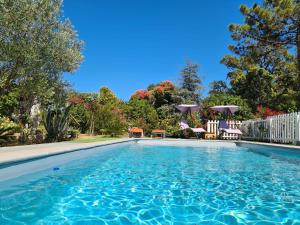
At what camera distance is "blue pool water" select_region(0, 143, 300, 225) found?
143 inches

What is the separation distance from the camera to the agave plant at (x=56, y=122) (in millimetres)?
13062

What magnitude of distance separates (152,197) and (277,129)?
36.1ft

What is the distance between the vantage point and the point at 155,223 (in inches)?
135

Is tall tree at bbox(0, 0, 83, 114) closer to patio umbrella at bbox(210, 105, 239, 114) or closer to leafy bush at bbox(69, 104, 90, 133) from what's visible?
leafy bush at bbox(69, 104, 90, 133)

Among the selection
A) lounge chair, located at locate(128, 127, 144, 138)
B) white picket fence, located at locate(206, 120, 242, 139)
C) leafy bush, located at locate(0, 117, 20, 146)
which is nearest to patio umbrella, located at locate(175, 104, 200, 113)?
white picket fence, located at locate(206, 120, 242, 139)

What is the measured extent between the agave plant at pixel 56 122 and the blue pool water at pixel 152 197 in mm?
6133

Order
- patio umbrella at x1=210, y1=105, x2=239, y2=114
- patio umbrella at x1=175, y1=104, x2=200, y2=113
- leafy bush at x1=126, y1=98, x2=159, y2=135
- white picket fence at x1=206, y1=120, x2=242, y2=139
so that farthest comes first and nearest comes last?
leafy bush at x1=126, y1=98, x2=159, y2=135 → patio umbrella at x1=175, y1=104, x2=200, y2=113 → white picket fence at x1=206, y1=120, x2=242, y2=139 → patio umbrella at x1=210, y1=105, x2=239, y2=114

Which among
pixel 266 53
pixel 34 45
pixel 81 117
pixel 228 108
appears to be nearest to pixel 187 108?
pixel 228 108

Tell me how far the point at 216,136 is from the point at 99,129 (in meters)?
8.27

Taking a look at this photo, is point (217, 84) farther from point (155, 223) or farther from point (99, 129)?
point (155, 223)

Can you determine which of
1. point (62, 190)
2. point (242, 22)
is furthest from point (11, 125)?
point (242, 22)

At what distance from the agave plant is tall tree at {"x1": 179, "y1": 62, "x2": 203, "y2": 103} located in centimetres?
A: 1669

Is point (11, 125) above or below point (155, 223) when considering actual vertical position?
above

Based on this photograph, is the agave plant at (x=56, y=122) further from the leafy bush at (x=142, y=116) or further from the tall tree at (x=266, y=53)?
the tall tree at (x=266, y=53)
